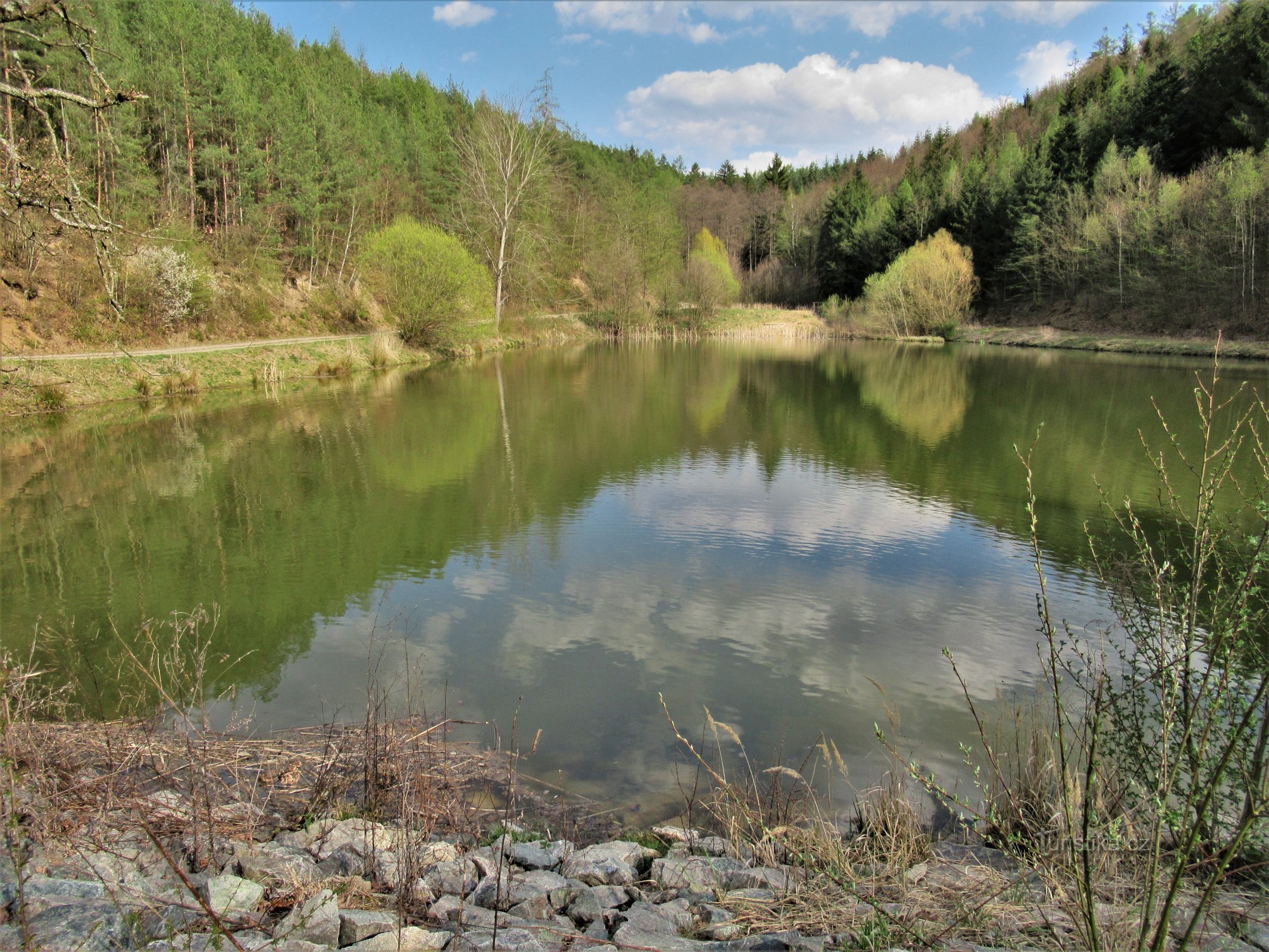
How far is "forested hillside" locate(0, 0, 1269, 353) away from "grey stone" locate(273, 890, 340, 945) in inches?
680

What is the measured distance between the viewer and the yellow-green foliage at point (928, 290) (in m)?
48.5

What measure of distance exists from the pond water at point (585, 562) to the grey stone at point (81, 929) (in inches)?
104

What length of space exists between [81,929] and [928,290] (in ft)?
172

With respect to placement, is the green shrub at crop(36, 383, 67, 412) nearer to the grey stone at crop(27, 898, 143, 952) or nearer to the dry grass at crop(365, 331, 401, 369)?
the dry grass at crop(365, 331, 401, 369)

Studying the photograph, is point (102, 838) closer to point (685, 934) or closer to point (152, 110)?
point (685, 934)

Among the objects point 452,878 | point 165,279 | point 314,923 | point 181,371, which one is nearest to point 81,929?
point 314,923

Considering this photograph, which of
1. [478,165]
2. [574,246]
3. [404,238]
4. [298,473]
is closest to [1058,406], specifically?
[298,473]

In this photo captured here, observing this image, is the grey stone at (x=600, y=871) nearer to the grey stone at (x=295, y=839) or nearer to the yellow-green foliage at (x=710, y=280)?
the grey stone at (x=295, y=839)

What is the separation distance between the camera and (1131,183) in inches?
1756

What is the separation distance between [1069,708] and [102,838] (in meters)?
6.07

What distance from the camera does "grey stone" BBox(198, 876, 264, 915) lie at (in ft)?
9.80

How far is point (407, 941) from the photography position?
9.33ft

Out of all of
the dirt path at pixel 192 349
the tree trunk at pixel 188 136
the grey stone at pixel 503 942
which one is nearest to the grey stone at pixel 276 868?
the grey stone at pixel 503 942

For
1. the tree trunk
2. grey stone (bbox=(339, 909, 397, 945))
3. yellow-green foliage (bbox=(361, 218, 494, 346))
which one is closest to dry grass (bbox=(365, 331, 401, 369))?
yellow-green foliage (bbox=(361, 218, 494, 346))
